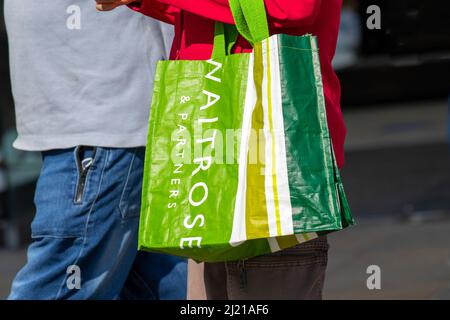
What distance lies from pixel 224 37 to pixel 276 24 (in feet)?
0.53

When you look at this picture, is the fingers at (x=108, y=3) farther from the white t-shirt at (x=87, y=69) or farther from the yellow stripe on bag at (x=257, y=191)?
the yellow stripe on bag at (x=257, y=191)

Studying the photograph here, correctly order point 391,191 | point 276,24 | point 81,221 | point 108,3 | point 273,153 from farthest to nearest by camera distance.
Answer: point 391,191 < point 81,221 < point 108,3 < point 276,24 < point 273,153

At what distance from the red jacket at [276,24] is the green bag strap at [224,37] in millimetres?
22

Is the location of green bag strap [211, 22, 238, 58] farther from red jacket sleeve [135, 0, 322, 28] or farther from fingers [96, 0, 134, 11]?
fingers [96, 0, 134, 11]

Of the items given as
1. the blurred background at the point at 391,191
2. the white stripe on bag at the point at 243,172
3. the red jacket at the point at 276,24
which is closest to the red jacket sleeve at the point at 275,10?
the red jacket at the point at 276,24

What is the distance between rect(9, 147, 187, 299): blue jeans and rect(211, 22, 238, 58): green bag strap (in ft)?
2.24

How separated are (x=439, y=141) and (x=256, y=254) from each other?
26.2 ft

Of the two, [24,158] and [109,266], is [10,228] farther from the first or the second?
[109,266]

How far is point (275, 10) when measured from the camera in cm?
283

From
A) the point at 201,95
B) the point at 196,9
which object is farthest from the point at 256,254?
the point at 196,9

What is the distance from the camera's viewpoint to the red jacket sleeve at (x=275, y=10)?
9.23 feet

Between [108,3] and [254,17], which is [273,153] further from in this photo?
[108,3]

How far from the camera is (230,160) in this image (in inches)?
110

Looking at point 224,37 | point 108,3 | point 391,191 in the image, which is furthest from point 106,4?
point 391,191
